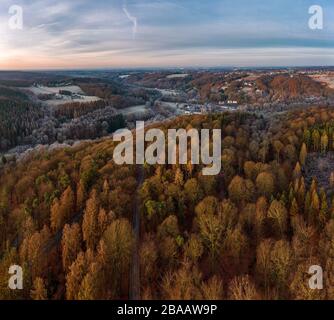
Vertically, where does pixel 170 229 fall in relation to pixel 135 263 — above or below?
above

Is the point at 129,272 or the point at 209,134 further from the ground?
the point at 209,134

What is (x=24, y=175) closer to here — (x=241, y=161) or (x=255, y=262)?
(x=241, y=161)

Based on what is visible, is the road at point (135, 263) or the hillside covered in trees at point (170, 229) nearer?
the hillside covered in trees at point (170, 229)

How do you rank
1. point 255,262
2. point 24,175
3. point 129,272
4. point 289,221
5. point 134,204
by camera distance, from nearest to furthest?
point 129,272 < point 255,262 < point 289,221 < point 134,204 < point 24,175

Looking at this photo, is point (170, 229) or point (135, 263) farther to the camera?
point (170, 229)

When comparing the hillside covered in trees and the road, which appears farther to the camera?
the road

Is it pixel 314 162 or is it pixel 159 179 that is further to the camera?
pixel 314 162
